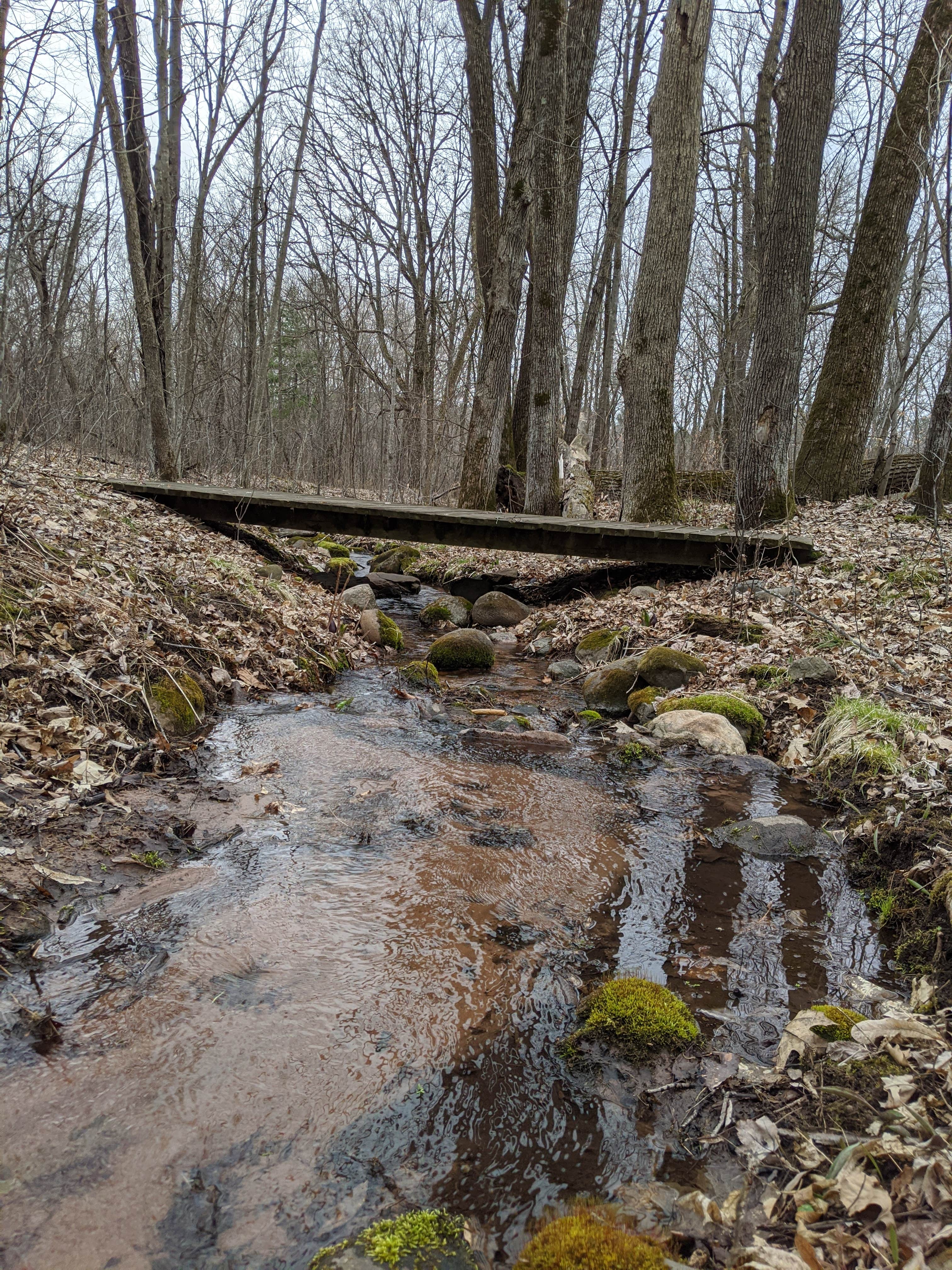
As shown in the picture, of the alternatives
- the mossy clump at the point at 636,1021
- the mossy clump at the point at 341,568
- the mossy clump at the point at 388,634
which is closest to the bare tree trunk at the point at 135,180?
the mossy clump at the point at 341,568

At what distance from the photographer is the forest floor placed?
1968 millimetres

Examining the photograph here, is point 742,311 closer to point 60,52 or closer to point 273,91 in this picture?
point 273,91

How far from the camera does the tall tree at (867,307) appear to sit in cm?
1074

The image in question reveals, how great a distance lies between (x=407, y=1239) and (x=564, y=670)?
6.34 m

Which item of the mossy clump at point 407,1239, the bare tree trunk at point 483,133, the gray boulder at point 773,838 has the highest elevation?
the bare tree trunk at point 483,133

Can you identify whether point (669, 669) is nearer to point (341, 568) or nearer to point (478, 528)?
point (478, 528)

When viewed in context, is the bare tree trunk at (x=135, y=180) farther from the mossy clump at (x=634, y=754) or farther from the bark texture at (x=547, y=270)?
the mossy clump at (x=634, y=754)

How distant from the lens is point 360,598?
411 inches

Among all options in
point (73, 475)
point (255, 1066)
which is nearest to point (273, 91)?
point (73, 475)

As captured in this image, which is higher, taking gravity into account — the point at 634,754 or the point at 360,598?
the point at 360,598


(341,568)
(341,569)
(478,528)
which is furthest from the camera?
(341,568)

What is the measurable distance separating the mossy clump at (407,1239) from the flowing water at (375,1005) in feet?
0.18

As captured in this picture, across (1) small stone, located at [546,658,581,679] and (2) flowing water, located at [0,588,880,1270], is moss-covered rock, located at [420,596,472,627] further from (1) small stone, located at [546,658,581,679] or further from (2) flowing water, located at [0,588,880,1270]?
(2) flowing water, located at [0,588,880,1270]

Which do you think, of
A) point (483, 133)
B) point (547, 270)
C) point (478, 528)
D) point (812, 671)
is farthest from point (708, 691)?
point (483, 133)
